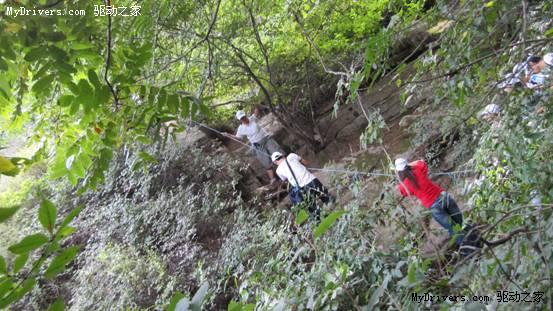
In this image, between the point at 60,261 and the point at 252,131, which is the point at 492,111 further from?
the point at 252,131

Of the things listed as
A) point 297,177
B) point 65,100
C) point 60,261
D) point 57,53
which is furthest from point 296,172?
point 60,261

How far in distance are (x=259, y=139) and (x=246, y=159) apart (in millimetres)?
942

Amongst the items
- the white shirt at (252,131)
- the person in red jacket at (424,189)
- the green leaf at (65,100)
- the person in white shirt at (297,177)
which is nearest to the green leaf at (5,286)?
the green leaf at (65,100)

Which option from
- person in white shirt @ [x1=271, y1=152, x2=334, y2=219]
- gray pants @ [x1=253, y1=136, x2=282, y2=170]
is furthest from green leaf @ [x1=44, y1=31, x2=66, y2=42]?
gray pants @ [x1=253, y1=136, x2=282, y2=170]

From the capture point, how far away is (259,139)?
7719mm

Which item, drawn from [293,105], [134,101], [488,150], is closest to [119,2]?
[134,101]

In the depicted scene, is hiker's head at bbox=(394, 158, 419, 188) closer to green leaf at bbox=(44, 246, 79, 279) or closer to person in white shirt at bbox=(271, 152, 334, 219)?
person in white shirt at bbox=(271, 152, 334, 219)

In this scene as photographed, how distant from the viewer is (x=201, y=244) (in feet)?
18.4

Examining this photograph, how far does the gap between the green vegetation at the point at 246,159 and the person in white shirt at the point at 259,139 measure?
16.9 inches

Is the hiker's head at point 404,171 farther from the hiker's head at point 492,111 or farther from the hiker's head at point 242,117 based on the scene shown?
the hiker's head at point 242,117

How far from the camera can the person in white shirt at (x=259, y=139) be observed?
761 centimetres

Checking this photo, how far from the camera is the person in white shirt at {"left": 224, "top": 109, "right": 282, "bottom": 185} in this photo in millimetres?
7605

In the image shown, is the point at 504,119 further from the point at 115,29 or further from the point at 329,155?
the point at 329,155

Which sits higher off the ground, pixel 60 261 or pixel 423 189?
pixel 60 261
